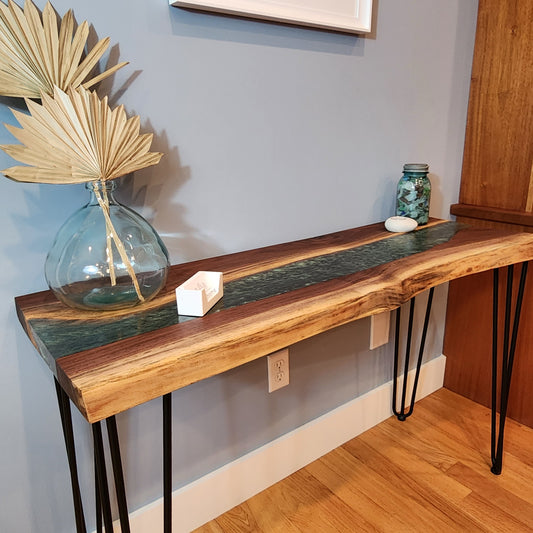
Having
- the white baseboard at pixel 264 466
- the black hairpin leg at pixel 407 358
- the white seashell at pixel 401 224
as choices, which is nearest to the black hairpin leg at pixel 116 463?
the white baseboard at pixel 264 466

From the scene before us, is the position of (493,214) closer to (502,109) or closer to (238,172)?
(502,109)

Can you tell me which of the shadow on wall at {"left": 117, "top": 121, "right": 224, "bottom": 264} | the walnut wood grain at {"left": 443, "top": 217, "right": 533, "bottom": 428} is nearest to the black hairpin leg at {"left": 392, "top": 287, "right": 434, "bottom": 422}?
the walnut wood grain at {"left": 443, "top": 217, "right": 533, "bottom": 428}

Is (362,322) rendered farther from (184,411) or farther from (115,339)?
(115,339)

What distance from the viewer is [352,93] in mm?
1234

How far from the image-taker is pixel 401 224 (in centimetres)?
126

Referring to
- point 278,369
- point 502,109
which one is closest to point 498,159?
point 502,109

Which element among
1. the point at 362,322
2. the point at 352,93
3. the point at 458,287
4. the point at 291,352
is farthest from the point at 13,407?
the point at 458,287

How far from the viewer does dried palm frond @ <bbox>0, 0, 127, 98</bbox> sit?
70 cm

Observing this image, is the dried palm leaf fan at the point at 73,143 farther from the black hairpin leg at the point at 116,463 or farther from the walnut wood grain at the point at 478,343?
the walnut wood grain at the point at 478,343

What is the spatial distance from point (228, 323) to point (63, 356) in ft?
0.79

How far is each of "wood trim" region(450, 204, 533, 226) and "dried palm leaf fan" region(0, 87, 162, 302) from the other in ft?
3.97

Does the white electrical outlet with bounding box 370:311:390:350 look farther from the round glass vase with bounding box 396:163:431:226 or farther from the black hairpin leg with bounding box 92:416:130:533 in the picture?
the black hairpin leg with bounding box 92:416:130:533

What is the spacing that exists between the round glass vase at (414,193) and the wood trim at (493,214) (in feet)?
1.04

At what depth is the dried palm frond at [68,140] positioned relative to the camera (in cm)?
69
